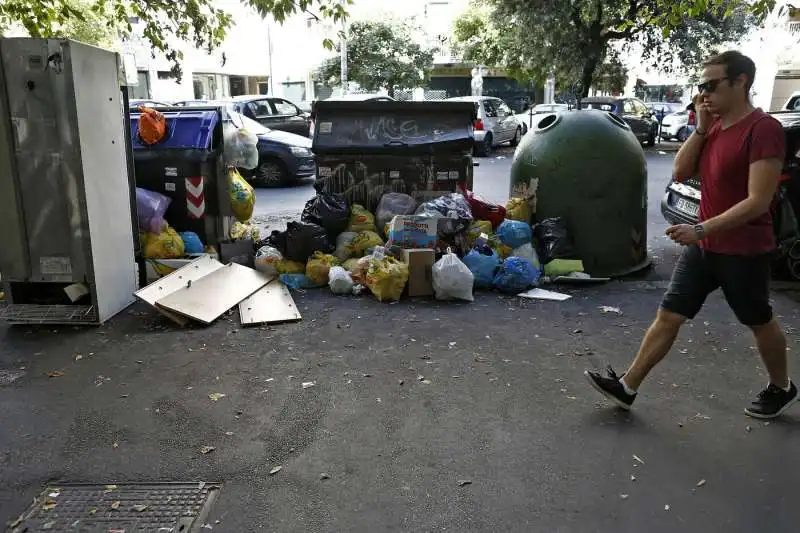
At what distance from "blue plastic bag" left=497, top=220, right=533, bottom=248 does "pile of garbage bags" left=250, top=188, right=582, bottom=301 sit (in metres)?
0.01

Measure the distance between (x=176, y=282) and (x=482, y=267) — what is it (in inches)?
107

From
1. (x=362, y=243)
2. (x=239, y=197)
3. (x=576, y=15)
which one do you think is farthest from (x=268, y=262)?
(x=576, y=15)

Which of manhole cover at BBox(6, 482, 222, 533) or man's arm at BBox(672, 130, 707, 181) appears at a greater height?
man's arm at BBox(672, 130, 707, 181)

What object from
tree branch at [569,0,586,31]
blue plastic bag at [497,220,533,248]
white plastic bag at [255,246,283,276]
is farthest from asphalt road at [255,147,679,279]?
tree branch at [569,0,586,31]

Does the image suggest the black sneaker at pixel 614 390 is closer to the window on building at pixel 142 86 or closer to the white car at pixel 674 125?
the white car at pixel 674 125

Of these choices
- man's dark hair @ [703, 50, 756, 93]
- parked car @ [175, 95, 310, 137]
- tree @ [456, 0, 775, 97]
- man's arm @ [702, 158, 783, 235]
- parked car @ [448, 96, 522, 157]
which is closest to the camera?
man's arm @ [702, 158, 783, 235]

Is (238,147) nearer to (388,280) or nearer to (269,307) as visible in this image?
(269,307)

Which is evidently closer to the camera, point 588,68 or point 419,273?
point 419,273

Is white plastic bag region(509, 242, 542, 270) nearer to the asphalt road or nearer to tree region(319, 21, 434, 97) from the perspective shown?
the asphalt road

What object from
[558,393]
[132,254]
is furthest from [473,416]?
[132,254]

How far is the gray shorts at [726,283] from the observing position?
322 cm

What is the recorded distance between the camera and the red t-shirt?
3.01 m

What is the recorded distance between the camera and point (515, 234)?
21.2 feet

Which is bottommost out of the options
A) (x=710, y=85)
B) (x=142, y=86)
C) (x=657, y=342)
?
(x=657, y=342)
